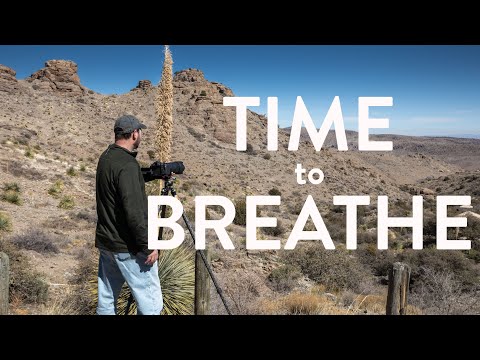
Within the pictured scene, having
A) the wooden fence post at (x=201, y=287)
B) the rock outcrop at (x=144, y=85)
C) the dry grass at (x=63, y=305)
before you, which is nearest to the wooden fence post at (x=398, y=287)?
the wooden fence post at (x=201, y=287)

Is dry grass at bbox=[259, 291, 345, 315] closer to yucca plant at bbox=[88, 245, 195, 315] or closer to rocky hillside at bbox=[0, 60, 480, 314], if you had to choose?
yucca plant at bbox=[88, 245, 195, 315]

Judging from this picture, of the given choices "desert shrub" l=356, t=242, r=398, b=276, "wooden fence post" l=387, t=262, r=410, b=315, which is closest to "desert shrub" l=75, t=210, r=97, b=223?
"desert shrub" l=356, t=242, r=398, b=276

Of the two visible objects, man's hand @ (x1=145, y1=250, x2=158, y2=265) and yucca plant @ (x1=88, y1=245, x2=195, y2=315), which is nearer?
man's hand @ (x1=145, y1=250, x2=158, y2=265)

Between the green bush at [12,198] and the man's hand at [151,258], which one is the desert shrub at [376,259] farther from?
the green bush at [12,198]

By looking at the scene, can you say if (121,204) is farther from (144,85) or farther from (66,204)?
(144,85)

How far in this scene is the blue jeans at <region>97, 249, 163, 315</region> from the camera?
10.2 feet

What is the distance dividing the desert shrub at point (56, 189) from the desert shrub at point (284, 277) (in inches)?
363

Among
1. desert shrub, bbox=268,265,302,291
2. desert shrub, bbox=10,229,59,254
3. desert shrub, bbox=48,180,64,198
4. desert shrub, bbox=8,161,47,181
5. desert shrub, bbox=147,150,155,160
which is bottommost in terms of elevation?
desert shrub, bbox=268,265,302,291

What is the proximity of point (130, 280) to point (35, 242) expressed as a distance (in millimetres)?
6191

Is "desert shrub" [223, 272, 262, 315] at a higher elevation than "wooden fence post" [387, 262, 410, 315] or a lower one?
lower
